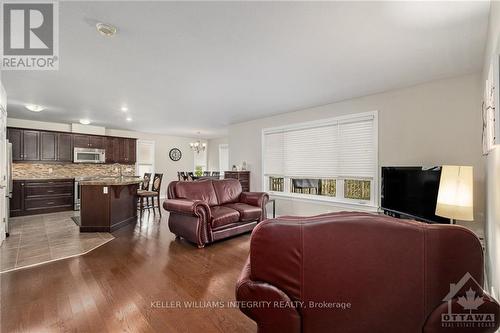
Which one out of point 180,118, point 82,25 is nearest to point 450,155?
point 82,25

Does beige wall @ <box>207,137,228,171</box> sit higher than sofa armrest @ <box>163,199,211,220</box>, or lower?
higher

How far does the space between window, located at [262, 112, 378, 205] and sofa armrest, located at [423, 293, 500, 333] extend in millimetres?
3242

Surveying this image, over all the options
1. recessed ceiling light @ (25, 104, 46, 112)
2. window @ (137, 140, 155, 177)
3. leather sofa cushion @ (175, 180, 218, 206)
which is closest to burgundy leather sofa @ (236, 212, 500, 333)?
leather sofa cushion @ (175, 180, 218, 206)

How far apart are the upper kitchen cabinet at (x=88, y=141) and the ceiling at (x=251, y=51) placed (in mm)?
2094

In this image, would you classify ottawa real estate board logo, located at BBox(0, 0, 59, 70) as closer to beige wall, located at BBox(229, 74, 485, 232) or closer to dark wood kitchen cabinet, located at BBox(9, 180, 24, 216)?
dark wood kitchen cabinet, located at BBox(9, 180, 24, 216)

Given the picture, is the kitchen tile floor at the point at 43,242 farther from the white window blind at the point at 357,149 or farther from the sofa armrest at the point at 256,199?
the white window blind at the point at 357,149

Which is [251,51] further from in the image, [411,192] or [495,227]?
[411,192]

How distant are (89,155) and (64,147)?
60 cm

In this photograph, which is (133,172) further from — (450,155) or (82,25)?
(450,155)

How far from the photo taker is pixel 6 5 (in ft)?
5.99

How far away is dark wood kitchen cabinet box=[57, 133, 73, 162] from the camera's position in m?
6.19

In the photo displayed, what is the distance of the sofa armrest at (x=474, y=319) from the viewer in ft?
3.19

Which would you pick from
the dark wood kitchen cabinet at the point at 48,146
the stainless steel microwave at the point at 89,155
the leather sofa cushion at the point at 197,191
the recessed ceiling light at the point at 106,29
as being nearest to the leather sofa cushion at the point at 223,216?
the leather sofa cushion at the point at 197,191

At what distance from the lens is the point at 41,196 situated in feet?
18.9
